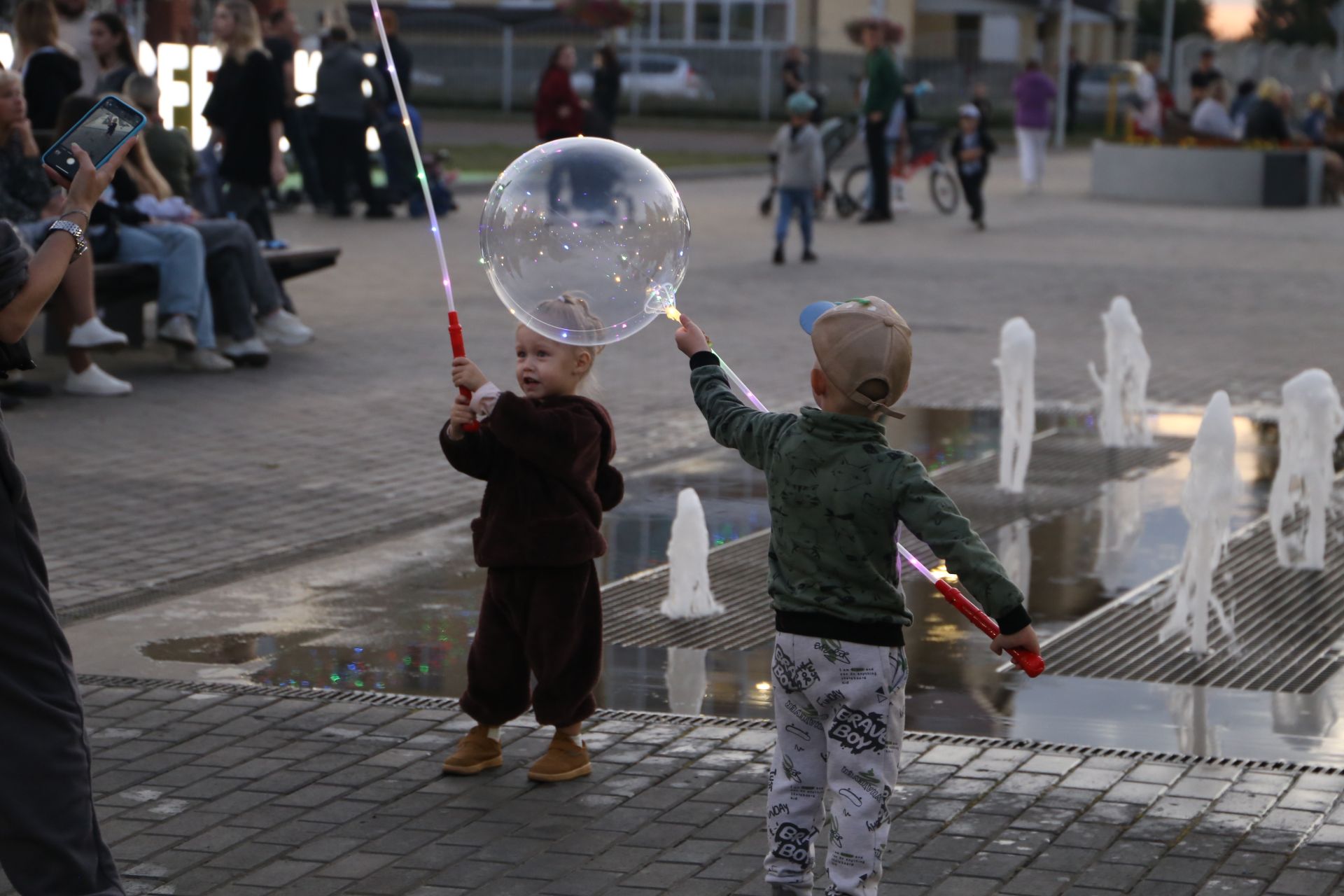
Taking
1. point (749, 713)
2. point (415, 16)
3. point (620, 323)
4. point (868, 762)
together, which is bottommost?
point (749, 713)

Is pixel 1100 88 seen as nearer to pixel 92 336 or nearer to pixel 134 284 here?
pixel 134 284

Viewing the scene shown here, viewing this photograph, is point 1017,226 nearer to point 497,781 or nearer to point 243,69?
point 243,69

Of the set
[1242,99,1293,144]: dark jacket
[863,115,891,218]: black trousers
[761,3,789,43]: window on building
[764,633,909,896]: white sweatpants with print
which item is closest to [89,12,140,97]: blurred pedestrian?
[764,633,909,896]: white sweatpants with print

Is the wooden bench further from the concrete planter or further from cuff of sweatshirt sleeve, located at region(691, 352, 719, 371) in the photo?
the concrete planter

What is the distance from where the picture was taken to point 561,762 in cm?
517

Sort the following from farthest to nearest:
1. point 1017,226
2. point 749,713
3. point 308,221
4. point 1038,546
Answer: point 1017,226
point 308,221
point 1038,546
point 749,713

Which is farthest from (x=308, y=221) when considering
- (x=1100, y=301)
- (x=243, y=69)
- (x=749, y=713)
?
(x=749, y=713)

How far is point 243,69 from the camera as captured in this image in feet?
45.6

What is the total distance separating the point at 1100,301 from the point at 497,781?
12.2 meters

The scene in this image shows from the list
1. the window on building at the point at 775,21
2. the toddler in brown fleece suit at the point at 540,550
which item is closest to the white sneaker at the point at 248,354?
the toddler in brown fleece suit at the point at 540,550

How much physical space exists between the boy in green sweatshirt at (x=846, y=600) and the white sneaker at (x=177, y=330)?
27.5 ft

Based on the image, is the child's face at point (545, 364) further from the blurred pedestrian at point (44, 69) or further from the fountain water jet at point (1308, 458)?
the blurred pedestrian at point (44, 69)

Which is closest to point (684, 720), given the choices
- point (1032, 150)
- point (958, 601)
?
point (958, 601)

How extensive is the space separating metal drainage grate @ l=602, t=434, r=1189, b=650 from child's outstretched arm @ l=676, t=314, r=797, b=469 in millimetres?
2297
